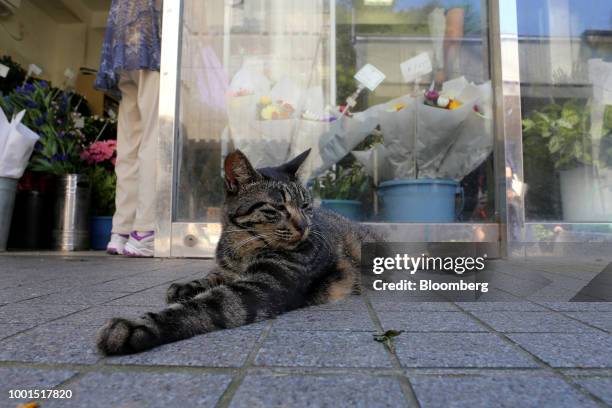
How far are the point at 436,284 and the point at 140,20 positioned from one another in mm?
3519

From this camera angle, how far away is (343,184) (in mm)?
4023

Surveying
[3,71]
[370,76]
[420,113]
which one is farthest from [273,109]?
[3,71]

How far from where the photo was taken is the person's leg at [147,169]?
12.2 feet

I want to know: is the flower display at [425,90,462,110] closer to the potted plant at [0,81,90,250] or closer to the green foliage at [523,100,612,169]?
the green foliage at [523,100,612,169]

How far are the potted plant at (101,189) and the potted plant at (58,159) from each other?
6.3 inches

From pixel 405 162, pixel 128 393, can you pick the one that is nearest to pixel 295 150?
pixel 405 162

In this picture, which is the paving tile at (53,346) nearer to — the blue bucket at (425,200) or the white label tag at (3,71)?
the blue bucket at (425,200)

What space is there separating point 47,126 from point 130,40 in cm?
181

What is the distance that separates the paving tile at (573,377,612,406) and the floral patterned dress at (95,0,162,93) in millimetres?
3797

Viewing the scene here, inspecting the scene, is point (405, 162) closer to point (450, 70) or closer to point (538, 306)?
point (450, 70)

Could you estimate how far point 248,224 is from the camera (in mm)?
A: 1812

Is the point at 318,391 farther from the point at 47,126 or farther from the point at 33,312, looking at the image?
the point at 47,126

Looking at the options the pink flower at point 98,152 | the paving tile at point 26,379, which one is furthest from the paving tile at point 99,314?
the pink flower at point 98,152

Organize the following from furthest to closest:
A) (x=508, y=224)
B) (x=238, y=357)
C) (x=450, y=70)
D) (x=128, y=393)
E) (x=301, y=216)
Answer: (x=450, y=70)
(x=508, y=224)
(x=301, y=216)
(x=238, y=357)
(x=128, y=393)
